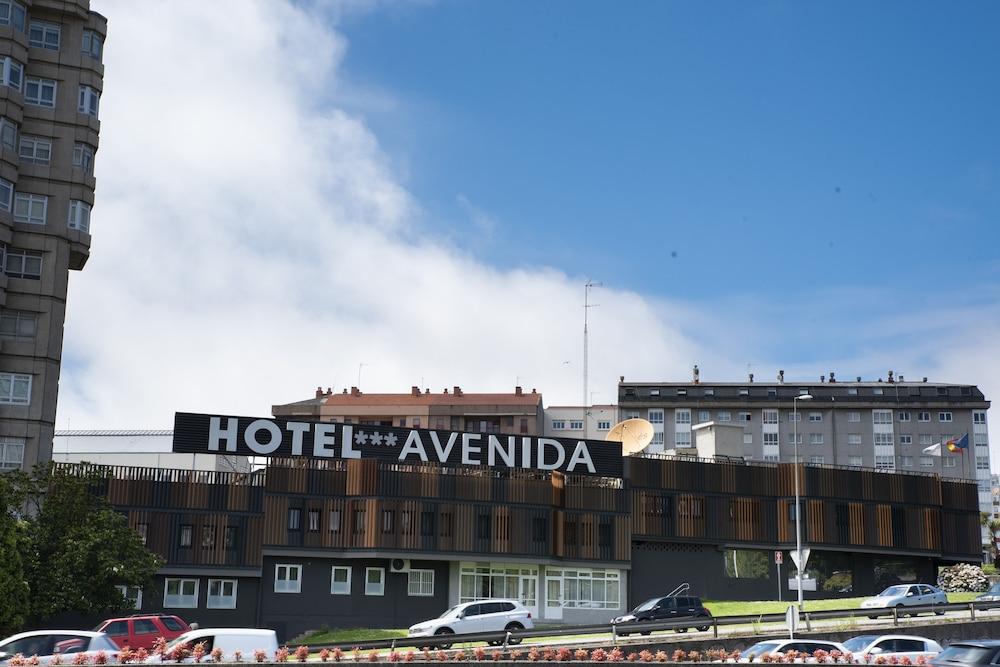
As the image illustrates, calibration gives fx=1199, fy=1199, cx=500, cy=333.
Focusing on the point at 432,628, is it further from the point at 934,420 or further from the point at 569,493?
the point at 934,420

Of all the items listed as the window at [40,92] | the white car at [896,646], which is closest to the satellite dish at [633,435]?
the white car at [896,646]

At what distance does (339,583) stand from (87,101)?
2828 centimetres

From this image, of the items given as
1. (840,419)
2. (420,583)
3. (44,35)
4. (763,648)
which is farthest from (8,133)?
(840,419)

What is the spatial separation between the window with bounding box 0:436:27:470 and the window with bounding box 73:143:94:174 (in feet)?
47.6

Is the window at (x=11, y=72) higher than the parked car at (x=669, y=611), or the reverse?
the window at (x=11, y=72)

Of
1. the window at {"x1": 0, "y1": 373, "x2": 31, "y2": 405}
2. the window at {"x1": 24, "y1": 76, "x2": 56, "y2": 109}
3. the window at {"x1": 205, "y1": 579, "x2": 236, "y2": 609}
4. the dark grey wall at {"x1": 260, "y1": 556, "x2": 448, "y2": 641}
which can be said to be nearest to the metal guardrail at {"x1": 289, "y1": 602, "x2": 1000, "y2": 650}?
the dark grey wall at {"x1": 260, "y1": 556, "x2": 448, "y2": 641}

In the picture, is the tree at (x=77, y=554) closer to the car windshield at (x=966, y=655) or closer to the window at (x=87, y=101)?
the window at (x=87, y=101)

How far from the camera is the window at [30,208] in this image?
2378 inches

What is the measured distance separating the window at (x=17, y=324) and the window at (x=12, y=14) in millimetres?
14756

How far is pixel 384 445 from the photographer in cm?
6009

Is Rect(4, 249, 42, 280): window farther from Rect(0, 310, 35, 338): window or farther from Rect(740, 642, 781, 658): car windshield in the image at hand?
Rect(740, 642, 781, 658): car windshield

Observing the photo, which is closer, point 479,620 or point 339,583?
point 479,620

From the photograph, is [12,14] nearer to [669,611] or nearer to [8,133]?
[8,133]

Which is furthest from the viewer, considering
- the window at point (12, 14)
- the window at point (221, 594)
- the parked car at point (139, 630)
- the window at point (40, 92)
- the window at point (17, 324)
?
the window at point (40, 92)
